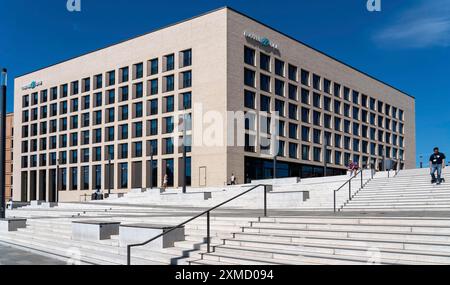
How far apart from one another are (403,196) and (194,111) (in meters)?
32.8

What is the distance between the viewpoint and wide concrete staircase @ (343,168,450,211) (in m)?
17.3

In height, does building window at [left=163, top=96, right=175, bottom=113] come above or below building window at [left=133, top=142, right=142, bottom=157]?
above

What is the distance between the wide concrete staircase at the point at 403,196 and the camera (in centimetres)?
1734

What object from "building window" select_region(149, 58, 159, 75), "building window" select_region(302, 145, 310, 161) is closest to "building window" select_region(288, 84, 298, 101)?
"building window" select_region(302, 145, 310, 161)

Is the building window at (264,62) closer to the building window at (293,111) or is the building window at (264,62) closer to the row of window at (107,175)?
the building window at (293,111)

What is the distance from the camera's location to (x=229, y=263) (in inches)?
390

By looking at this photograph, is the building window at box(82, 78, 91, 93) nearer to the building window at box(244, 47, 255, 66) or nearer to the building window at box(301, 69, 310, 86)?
the building window at box(244, 47, 255, 66)

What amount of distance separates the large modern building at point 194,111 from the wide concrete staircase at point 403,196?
25.8 metres

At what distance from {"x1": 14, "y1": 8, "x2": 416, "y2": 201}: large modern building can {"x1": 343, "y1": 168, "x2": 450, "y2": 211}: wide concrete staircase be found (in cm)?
2577

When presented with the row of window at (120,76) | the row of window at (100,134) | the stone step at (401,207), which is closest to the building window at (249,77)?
the row of window at (120,76)

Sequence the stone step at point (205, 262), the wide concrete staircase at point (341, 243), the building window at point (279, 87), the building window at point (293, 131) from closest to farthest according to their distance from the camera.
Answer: the wide concrete staircase at point (341, 243), the stone step at point (205, 262), the building window at point (279, 87), the building window at point (293, 131)

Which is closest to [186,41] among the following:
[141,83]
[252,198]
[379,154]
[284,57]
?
[141,83]
